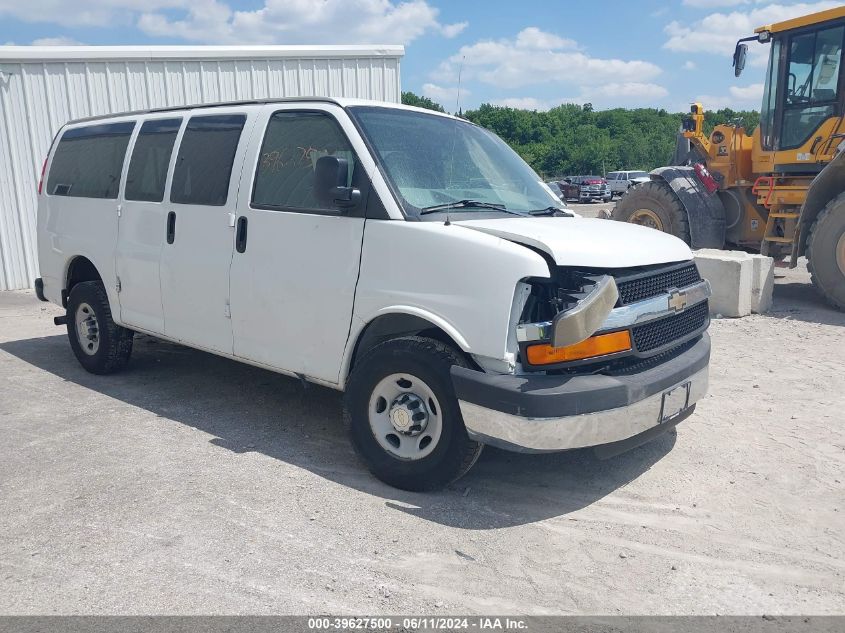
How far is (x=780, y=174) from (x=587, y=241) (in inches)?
308

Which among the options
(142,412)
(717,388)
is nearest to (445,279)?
(142,412)

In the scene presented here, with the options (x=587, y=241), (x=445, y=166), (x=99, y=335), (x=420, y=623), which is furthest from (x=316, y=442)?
(x=99, y=335)

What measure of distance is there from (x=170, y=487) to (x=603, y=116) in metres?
90.7

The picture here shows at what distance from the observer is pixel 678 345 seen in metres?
4.23

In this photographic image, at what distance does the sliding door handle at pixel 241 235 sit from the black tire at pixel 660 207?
25.7 feet

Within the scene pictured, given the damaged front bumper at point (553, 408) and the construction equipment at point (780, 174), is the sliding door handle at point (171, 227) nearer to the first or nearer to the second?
the damaged front bumper at point (553, 408)

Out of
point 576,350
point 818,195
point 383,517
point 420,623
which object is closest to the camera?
point 420,623

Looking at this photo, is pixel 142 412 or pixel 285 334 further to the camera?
pixel 142 412

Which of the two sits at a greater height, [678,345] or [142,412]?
[678,345]

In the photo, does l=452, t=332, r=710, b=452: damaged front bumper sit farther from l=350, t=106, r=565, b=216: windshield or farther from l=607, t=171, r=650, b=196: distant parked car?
l=607, t=171, r=650, b=196: distant parked car

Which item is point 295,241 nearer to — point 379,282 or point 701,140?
point 379,282

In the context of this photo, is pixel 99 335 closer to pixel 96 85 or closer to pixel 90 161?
pixel 90 161

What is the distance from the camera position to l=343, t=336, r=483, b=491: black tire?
3789 mm

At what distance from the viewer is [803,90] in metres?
9.88
